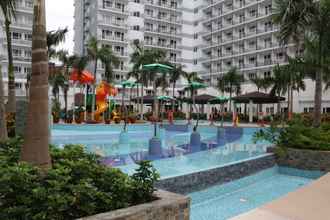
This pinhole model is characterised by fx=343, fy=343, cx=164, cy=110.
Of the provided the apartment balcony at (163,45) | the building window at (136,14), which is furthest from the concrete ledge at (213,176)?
the building window at (136,14)

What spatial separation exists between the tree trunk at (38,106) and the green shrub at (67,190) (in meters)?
0.19

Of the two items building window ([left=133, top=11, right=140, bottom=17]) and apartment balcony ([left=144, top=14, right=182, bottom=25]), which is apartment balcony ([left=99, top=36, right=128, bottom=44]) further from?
apartment balcony ([left=144, top=14, right=182, bottom=25])

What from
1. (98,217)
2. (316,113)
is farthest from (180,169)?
(316,113)

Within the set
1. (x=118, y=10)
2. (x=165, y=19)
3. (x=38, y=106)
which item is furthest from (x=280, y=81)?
(x=165, y=19)

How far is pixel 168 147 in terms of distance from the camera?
44.7 ft

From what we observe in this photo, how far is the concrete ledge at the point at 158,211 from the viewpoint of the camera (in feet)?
11.0

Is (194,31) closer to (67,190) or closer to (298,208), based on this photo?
(298,208)

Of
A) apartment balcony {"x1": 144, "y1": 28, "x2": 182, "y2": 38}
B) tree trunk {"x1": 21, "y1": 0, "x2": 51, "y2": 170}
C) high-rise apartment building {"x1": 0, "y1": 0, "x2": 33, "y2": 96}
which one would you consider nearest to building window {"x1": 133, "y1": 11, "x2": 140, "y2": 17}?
apartment balcony {"x1": 144, "y1": 28, "x2": 182, "y2": 38}

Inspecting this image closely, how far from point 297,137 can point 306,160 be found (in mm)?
834

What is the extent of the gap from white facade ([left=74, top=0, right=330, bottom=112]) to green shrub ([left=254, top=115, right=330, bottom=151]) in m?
34.2

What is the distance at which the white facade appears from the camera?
49.7 meters

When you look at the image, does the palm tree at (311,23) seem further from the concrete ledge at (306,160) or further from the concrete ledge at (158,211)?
the concrete ledge at (158,211)

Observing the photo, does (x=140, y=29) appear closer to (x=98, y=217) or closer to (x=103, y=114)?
(x=103, y=114)

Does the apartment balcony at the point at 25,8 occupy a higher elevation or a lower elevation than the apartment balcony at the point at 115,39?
higher
